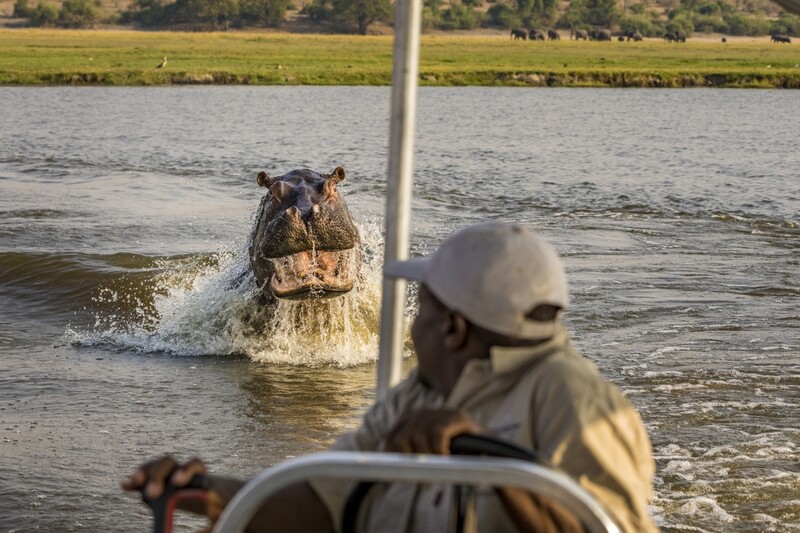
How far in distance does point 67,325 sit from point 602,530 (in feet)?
28.2

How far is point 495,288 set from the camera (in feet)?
7.63

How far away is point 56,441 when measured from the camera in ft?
22.5

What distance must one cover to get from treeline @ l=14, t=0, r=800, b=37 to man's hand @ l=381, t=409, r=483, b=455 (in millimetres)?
86837

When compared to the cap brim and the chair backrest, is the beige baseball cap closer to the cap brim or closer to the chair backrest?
the cap brim

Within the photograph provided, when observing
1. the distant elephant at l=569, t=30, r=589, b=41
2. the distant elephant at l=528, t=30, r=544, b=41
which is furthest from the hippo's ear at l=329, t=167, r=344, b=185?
the distant elephant at l=569, t=30, r=589, b=41

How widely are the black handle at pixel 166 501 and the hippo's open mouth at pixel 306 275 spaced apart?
5920 mm

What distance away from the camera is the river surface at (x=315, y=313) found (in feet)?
21.4

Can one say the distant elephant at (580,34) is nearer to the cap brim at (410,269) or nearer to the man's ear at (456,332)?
the cap brim at (410,269)

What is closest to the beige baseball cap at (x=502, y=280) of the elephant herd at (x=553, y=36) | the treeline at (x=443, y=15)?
the elephant herd at (x=553, y=36)

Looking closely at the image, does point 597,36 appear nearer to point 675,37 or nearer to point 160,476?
point 675,37

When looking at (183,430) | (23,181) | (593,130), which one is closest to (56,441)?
(183,430)

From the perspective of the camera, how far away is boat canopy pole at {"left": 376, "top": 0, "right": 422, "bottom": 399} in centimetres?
300

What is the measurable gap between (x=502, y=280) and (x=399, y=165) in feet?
2.51

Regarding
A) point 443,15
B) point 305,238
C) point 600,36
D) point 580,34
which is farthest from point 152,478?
point 443,15
